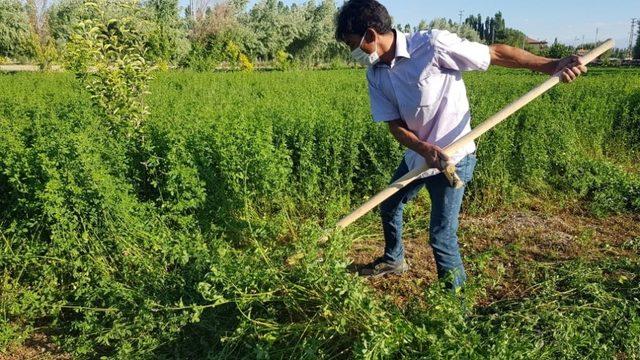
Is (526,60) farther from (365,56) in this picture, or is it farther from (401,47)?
(365,56)

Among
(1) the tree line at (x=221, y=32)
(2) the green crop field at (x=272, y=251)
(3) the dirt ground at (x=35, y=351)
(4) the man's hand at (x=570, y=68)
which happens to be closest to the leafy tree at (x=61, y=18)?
(1) the tree line at (x=221, y=32)

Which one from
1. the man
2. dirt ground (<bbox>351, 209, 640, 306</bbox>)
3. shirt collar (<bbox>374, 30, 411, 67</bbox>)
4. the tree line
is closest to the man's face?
the man

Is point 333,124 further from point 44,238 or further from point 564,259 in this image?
point 44,238

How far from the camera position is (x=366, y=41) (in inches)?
101

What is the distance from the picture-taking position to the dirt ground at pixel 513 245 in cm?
352

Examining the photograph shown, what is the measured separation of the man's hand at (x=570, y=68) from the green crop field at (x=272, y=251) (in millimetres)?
1024

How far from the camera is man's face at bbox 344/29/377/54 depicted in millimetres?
2533

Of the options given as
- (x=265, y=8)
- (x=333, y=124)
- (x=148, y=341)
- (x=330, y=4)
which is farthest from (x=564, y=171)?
(x=330, y=4)

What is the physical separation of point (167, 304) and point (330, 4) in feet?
157

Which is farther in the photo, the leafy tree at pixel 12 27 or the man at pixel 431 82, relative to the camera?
the leafy tree at pixel 12 27

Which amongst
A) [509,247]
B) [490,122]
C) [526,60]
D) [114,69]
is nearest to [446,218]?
[490,122]

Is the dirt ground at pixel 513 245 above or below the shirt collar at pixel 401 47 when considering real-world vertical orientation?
below

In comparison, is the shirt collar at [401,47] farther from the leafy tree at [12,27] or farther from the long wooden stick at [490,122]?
the leafy tree at [12,27]

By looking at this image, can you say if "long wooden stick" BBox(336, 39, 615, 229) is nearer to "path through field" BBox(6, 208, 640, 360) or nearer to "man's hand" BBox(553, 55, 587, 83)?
"man's hand" BBox(553, 55, 587, 83)
